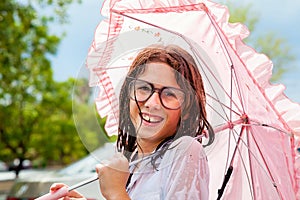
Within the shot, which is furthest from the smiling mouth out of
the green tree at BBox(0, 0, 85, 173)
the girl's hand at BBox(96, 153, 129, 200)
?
the green tree at BBox(0, 0, 85, 173)

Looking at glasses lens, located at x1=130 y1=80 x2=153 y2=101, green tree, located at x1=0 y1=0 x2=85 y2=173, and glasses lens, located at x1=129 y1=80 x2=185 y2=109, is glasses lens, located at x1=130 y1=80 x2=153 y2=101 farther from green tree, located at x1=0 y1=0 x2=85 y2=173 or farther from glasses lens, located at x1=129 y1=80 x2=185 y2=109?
green tree, located at x1=0 y1=0 x2=85 y2=173

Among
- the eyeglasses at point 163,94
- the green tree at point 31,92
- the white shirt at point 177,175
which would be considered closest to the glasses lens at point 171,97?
the eyeglasses at point 163,94

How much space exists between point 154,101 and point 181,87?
10 centimetres

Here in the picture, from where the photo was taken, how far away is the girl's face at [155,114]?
5.67 ft

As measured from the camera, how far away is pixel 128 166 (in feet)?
5.79

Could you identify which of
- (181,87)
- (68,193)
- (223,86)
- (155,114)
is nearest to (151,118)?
(155,114)

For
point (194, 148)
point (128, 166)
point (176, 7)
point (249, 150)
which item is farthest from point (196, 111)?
point (249, 150)

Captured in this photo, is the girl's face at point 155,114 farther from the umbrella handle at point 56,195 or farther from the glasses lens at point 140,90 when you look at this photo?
the umbrella handle at point 56,195

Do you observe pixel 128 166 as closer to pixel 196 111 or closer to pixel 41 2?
pixel 196 111

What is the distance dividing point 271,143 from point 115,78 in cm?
85

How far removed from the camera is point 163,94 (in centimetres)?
173

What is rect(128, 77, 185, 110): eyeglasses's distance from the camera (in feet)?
5.67

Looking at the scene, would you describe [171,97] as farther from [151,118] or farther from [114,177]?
[114,177]

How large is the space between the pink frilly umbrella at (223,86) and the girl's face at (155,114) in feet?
0.53
